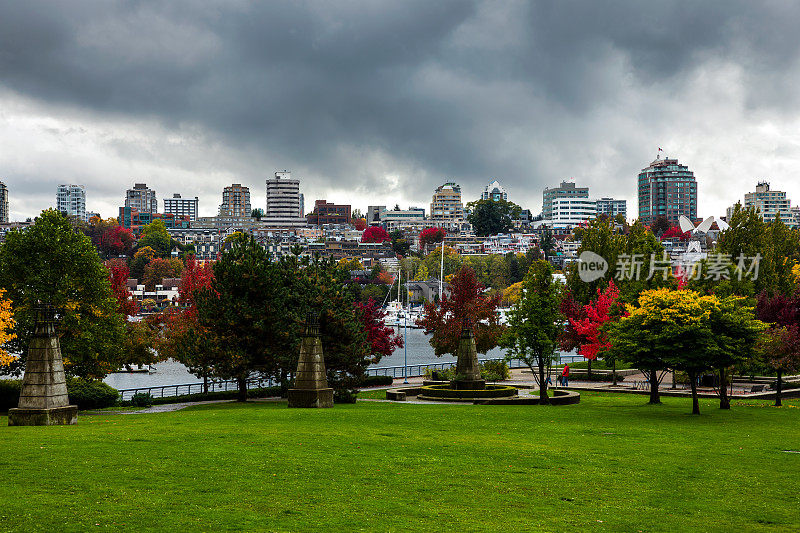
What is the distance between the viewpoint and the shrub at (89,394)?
36969 millimetres

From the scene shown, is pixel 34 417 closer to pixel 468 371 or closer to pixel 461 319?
pixel 468 371

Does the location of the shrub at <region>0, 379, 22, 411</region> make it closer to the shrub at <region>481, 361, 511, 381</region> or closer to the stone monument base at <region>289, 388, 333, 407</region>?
the stone monument base at <region>289, 388, 333, 407</region>

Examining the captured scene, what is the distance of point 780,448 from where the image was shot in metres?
22.6

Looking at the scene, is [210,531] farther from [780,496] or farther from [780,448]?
[780,448]

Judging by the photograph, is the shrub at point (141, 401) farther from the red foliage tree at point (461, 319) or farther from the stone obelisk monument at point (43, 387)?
the red foliage tree at point (461, 319)

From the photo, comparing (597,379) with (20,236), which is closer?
(20,236)

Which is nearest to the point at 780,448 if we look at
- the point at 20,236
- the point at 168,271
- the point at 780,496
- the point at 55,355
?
the point at 780,496

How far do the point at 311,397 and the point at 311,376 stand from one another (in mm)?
844

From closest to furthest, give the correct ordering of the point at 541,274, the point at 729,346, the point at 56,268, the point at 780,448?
the point at 780,448 → the point at 729,346 → the point at 541,274 → the point at 56,268

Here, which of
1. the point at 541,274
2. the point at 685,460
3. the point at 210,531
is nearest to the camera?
the point at 210,531

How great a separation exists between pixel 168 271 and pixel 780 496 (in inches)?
7546

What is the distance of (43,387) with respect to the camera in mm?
24359

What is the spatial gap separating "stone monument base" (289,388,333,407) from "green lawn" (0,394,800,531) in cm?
637

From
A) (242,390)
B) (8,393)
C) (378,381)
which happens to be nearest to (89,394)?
(8,393)
